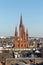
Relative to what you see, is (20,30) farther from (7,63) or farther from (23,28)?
(7,63)

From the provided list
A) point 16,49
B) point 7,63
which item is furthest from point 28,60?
point 16,49

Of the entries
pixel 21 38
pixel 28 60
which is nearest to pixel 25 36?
pixel 21 38

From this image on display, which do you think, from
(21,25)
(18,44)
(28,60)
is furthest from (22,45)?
(28,60)

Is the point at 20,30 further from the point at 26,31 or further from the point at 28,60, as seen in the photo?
the point at 28,60

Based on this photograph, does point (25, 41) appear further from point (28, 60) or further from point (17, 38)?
point (28, 60)

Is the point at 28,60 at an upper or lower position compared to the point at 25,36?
lower

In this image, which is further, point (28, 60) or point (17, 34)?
point (17, 34)

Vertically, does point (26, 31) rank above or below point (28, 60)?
above

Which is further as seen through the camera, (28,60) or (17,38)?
(17,38)
